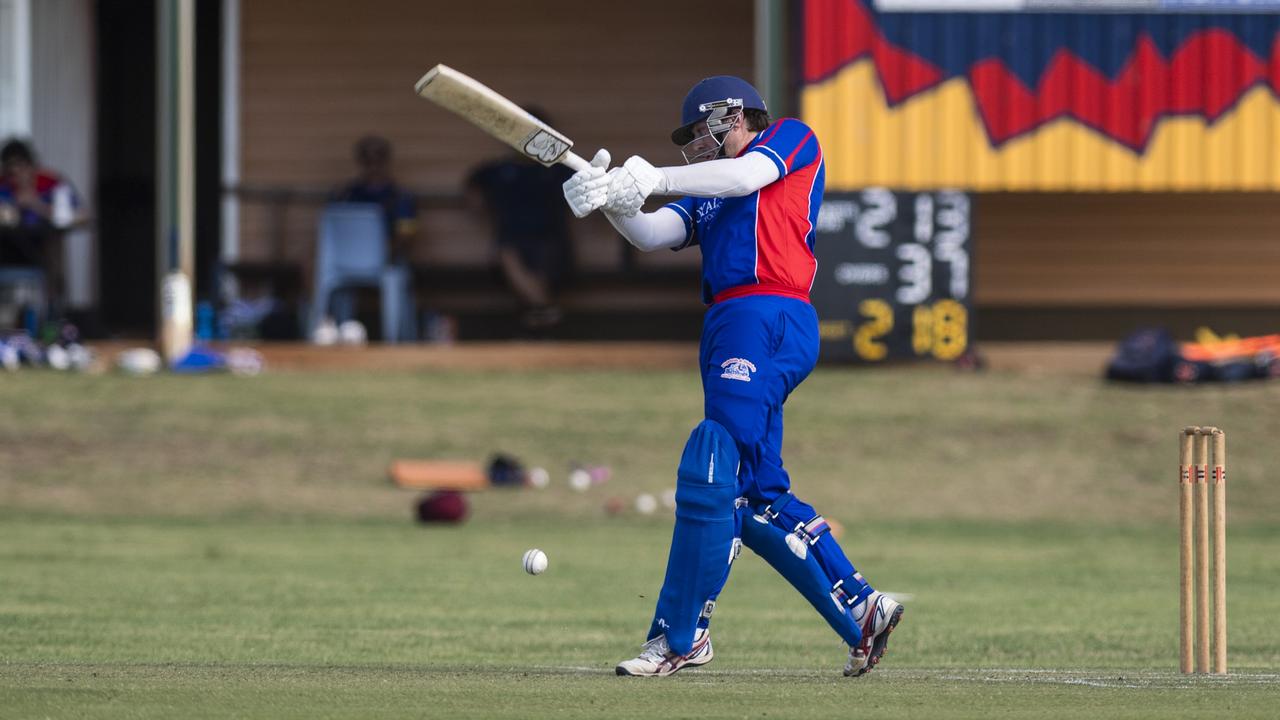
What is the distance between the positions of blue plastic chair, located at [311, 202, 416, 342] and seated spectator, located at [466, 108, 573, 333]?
41.8 inches

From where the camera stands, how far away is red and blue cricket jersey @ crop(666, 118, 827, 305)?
21.3ft

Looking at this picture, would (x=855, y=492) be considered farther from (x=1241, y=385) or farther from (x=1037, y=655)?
(x=1037, y=655)

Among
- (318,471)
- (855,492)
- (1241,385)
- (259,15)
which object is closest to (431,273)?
(259,15)

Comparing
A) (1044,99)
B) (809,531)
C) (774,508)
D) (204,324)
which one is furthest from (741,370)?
(204,324)

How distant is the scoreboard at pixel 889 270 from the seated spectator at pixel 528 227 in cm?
333

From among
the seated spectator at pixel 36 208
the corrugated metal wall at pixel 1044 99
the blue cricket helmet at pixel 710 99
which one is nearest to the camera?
the blue cricket helmet at pixel 710 99

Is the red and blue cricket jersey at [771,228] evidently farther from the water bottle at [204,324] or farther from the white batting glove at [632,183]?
the water bottle at [204,324]

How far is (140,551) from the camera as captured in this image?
12.4 meters

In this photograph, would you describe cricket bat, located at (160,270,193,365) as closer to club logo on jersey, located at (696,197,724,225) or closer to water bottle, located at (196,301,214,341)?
water bottle, located at (196,301,214,341)

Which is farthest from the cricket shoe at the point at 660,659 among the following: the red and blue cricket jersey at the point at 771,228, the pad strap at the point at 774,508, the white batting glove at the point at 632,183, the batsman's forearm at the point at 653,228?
the white batting glove at the point at 632,183

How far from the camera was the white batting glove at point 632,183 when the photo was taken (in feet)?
20.5

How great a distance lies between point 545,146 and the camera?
6.60 m

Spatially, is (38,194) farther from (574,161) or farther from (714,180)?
(714,180)

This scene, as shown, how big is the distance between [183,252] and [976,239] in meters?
7.79
